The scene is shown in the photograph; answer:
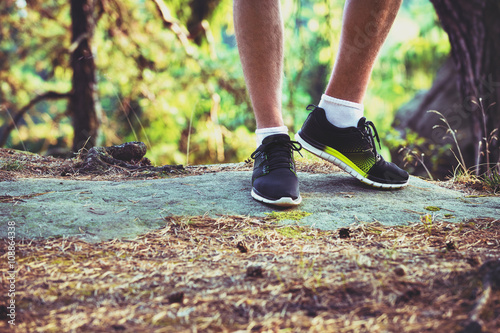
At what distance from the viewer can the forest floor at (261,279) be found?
0.88 m

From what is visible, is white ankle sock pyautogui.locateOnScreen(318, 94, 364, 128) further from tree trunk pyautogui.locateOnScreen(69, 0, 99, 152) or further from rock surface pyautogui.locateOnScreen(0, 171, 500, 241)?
tree trunk pyautogui.locateOnScreen(69, 0, 99, 152)

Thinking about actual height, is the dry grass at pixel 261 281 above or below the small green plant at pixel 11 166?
below

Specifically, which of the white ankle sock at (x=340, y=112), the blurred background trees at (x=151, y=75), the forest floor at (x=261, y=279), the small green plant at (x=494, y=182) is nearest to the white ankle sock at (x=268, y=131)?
the white ankle sock at (x=340, y=112)

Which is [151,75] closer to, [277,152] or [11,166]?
[11,166]

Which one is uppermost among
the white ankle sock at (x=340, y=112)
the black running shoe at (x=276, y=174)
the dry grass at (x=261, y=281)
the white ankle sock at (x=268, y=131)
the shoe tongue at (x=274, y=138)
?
the white ankle sock at (x=340, y=112)

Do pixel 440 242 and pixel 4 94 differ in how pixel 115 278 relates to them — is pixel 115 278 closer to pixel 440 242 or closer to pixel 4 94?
pixel 440 242

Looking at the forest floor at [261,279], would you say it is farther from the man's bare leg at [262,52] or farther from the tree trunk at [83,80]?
the tree trunk at [83,80]

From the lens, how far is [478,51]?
334cm

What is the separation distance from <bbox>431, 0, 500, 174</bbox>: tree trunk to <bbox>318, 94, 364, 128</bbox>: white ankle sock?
5.78ft

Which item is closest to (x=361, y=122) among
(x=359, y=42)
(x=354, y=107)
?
(x=354, y=107)

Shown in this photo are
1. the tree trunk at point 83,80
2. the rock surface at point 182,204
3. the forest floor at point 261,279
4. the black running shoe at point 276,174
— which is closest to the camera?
the forest floor at point 261,279

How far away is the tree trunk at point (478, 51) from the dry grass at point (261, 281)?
2.32m

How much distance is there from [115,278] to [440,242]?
1061mm

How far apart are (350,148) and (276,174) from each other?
1.50 ft
